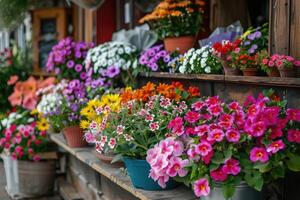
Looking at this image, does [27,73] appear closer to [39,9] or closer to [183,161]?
[39,9]

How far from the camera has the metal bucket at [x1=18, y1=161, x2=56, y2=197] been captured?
4355 mm

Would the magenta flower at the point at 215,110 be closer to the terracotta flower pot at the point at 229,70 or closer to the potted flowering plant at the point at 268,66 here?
the potted flowering plant at the point at 268,66

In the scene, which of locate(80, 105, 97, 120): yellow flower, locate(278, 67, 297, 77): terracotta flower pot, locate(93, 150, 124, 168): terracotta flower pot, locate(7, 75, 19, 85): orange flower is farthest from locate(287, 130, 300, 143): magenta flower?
locate(7, 75, 19, 85): orange flower

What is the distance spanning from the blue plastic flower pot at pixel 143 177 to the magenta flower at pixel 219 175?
17.9 inches

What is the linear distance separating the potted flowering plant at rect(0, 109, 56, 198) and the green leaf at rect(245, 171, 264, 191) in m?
2.82

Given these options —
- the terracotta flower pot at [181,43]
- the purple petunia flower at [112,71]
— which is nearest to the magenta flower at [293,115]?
the terracotta flower pot at [181,43]

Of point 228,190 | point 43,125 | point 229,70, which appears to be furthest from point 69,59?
point 228,190

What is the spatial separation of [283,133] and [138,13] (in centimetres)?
319

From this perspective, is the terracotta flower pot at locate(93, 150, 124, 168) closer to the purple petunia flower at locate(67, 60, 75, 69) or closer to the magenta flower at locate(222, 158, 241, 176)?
the magenta flower at locate(222, 158, 241, 176)

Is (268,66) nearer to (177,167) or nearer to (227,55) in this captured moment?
(227,55)

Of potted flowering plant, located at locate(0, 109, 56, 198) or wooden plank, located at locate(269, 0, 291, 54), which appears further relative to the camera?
potted flowering plant, located at locate(0, 109, 56, 198)

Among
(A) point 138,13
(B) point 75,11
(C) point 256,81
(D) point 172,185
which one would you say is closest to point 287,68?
(C) point 256,81

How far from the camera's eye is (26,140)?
4.35 meters

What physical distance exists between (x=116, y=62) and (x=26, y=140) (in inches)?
52.7
